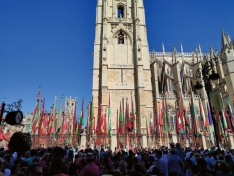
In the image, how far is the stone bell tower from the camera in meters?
21.8

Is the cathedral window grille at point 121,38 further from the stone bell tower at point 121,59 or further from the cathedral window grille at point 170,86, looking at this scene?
the cathedral window grille at point 170,86

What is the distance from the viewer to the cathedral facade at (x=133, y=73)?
70.3ft

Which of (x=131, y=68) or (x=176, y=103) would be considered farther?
(x=176, y=103)

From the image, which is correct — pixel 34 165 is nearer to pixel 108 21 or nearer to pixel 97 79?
pixel 97 79

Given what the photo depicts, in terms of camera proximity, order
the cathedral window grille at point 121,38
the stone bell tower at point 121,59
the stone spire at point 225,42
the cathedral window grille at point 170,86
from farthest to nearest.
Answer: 1. the cathedral window grille at point 170,86
2. the stone spire at point 225,42
3. the cathedral window grille at point 121,38
4. the stone bell tower at point 121,59

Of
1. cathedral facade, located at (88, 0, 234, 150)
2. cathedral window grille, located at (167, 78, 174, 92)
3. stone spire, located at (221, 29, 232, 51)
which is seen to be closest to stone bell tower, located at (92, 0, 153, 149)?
cathedral facade, located at (88, 0, 234, 150)

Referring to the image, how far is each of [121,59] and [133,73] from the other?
2689 millimetres

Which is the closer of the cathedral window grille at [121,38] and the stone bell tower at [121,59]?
the stone bell tower at [121,59]

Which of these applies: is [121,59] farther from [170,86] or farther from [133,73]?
[170,86]

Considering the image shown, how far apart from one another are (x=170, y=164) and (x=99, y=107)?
16246 mm

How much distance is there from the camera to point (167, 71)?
29.6 meters

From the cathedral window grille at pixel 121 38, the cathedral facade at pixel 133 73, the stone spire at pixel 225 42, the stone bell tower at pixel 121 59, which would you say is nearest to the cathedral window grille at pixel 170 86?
the cathedral facade at pixel 133 73

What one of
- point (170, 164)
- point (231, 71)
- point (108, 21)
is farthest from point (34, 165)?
point (231, 71)

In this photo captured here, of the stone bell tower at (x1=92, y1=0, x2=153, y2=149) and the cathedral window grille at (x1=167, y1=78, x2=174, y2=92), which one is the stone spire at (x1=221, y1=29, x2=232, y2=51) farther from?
the stone bell tower at (x1=92, y1=0, x2=153, y2=149)
